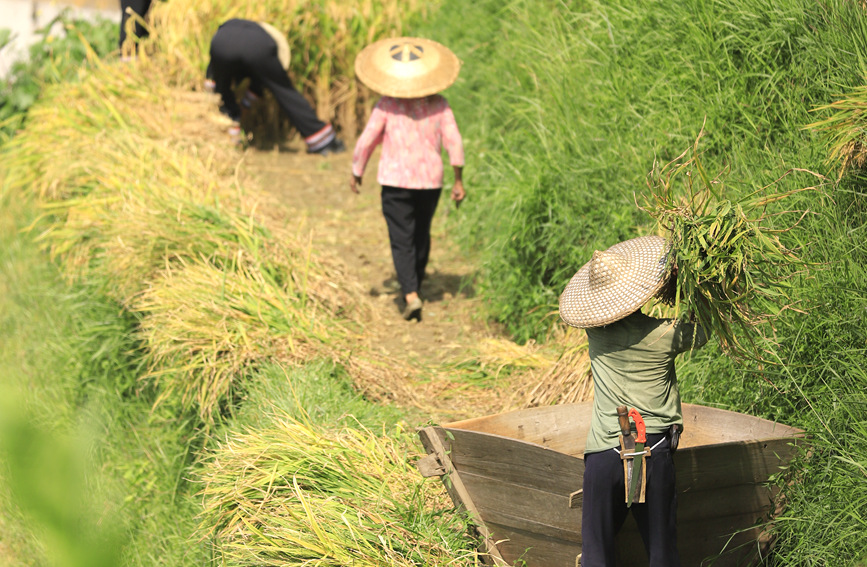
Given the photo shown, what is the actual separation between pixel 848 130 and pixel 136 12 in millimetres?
7669

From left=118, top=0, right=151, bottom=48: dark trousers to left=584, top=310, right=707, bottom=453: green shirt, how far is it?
303 inches

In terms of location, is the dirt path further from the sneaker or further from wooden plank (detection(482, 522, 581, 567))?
wooden plank (detection(482, 522, 581, 567))

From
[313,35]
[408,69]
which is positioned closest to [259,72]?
[313,35]

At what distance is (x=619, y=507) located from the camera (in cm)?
327

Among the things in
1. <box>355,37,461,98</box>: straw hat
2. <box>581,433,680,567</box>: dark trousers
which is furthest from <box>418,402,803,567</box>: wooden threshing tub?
<box>355,37,461,98</box>: straw hat

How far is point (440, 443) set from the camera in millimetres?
3674

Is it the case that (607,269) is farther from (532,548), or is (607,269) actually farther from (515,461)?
(532,548)

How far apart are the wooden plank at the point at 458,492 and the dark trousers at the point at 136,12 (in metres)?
7.24

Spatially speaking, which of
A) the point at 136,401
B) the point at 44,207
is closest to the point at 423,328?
the point at 136,401

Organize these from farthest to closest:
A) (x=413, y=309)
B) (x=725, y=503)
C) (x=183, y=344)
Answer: (x=413, y=309) < (x=183, y=344) < (x=725, y=503)

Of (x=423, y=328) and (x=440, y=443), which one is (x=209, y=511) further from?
(x=423, y=328)

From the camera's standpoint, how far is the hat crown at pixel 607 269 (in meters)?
3.25

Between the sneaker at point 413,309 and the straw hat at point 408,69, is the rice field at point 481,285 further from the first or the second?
the straw hat at point 408,69

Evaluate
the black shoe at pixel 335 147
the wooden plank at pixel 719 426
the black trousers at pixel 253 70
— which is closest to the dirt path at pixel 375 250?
the black shoe at pixel 335 147
